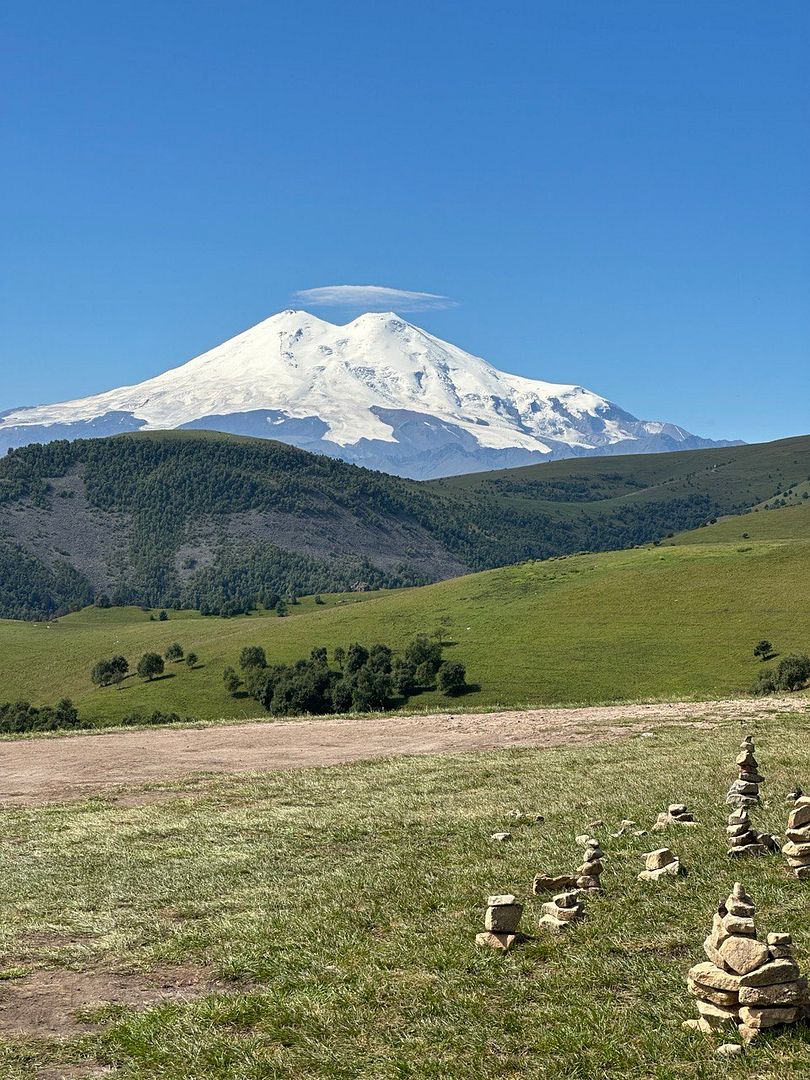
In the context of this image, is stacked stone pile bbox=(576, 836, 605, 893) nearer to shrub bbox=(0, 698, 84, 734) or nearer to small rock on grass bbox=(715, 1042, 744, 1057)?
small rock on grass bbox=(715, 1042, 744, 1057)

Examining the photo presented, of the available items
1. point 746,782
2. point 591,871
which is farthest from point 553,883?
point 746,782

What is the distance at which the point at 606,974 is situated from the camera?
12.3 meters

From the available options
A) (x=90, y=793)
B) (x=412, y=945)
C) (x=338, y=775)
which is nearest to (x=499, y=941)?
(x=412, y=945)

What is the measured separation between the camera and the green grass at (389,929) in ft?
35.8

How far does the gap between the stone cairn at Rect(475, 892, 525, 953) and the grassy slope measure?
72657 mm

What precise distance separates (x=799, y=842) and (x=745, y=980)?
19.7 ft

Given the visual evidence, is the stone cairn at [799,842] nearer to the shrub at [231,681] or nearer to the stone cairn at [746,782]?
the stone cairn at [746,782]

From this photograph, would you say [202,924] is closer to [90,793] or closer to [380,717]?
[90,793]

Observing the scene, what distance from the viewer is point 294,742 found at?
40.8 metres

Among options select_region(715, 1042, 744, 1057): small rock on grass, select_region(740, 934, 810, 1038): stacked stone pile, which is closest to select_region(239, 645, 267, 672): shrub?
select_region(740, 934, 810, 1038): stacked stone pile

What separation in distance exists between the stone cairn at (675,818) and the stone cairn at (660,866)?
2502 mm

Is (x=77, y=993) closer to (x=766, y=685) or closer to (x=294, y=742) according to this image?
(x=294, y=742)

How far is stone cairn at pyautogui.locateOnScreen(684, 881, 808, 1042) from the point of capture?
10.1 metres

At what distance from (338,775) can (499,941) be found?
1836 cm
